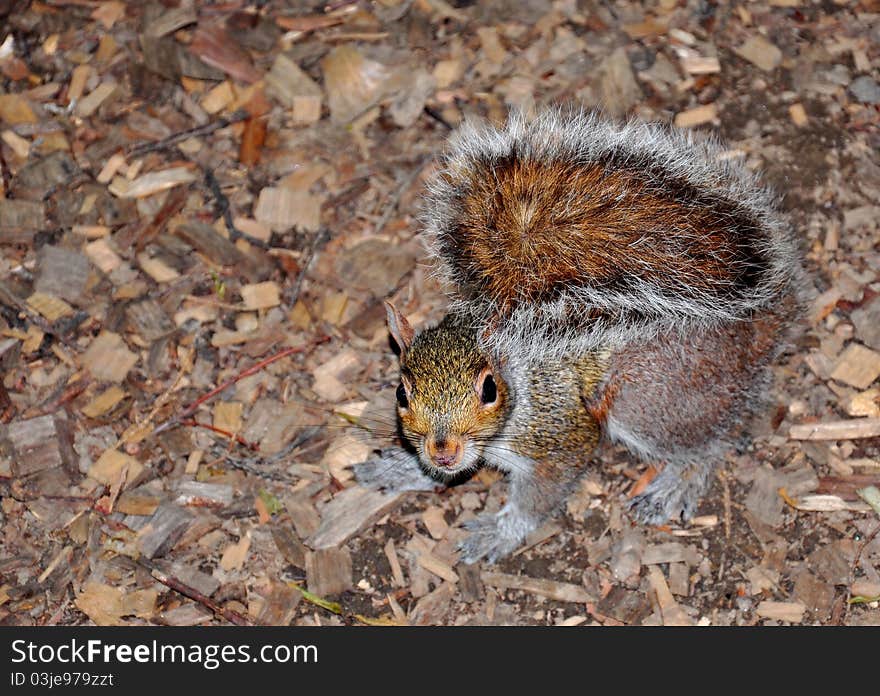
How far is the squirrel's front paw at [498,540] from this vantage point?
3.46 m

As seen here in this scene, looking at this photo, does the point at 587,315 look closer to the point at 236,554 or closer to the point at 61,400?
the point at 236,554

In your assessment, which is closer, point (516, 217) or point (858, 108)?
point (516, 217)

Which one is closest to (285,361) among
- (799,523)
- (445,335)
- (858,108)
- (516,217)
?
(445,335)

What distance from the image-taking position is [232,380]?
3818 mm

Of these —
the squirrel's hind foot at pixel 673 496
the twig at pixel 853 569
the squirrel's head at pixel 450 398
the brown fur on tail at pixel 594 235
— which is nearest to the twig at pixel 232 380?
the squirrel's head at pixel 450 398

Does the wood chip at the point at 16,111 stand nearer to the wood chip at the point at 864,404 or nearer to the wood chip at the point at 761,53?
the wood chip at the point at 761,53

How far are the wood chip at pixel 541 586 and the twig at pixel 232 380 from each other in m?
1.10

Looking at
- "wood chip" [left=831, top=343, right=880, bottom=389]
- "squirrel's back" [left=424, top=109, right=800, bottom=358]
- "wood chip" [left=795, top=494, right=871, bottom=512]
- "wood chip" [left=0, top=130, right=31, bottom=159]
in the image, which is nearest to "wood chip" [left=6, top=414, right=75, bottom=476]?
"wood chip" [left=0, top=130, right=31, bottom=159]

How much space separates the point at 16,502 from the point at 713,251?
252 cm

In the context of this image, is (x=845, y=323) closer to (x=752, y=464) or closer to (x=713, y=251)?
(x=752, y=464)

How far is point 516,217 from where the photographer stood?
10.3ft

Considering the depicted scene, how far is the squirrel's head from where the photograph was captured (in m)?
3.08

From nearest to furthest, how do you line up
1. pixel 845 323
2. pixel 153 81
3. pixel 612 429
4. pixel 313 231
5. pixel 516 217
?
pixel 516 217 < pixel 612 429 < pixel 845 323 < pixel 313 231 < pixel 153 81

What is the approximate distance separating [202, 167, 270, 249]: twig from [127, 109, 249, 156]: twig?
0.20m
